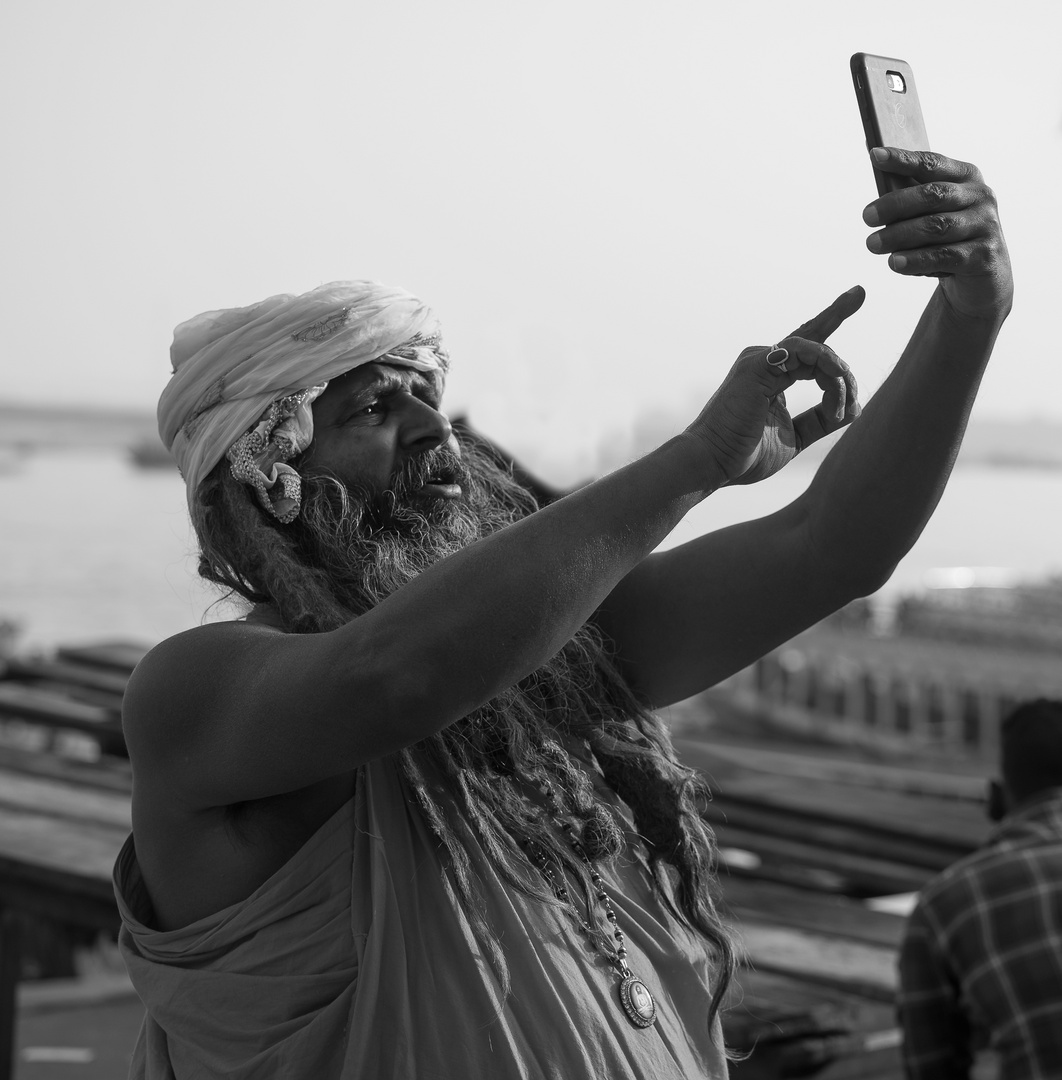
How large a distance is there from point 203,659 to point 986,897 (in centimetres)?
217

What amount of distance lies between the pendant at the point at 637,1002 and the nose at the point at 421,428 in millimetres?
764

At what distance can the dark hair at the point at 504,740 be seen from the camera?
1.73 metres

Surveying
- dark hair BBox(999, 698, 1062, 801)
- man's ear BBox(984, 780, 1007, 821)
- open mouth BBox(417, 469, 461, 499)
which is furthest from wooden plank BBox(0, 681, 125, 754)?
open mouth BBox(417, 469, 461, 499)

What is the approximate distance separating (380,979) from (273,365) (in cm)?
83

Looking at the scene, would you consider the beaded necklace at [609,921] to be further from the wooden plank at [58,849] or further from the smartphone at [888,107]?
the wooden plank at [58,849]

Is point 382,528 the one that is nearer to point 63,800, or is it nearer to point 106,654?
point 63,800

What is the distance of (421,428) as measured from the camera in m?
1.92

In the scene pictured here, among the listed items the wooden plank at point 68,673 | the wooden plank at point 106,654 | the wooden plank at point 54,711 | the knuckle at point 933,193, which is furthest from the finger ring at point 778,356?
the wooden plank at point 106,654

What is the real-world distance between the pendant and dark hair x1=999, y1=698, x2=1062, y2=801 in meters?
1.85

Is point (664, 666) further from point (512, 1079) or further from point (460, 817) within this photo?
point (512, 1079)

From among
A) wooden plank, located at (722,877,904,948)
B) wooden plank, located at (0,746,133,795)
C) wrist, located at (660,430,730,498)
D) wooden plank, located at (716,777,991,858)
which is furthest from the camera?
wooden plank, located at (0,746,133,795)

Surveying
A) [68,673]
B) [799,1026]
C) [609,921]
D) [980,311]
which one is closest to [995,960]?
[799,1026]

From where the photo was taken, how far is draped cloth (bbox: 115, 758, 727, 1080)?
1.58 m

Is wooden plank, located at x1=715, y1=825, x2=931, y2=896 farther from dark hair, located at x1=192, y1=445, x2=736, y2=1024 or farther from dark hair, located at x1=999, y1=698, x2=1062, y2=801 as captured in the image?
dark hair, located at x1=192, y1=445, x2=736, y2=1024
